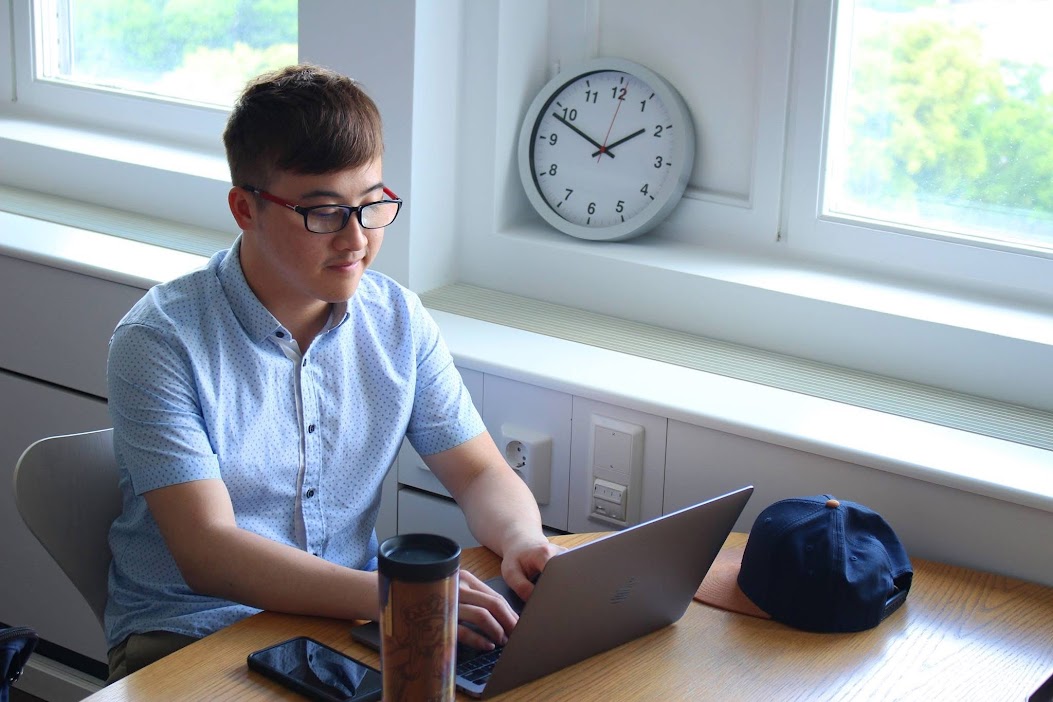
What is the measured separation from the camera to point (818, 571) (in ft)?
4.82

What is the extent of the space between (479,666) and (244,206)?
678 millimetres

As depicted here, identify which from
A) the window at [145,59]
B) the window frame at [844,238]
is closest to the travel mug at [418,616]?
the window frame at [844,238]

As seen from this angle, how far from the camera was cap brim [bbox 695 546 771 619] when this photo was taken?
1519 millimetres

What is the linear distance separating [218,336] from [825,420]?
874 millimetres

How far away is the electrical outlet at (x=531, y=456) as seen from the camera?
2.02 meters

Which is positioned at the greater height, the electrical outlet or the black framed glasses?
the black framed glasses

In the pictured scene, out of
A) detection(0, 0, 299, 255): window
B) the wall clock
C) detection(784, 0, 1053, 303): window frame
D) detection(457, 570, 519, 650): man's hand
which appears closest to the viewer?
detection(457, 570, 519, 650): man's hand

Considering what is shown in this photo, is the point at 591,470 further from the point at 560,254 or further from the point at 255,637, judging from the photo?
the point at 255,637

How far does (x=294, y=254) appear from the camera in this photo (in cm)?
158

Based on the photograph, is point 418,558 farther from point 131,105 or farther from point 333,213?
point 131,105

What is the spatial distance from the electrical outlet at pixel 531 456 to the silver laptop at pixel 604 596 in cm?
59

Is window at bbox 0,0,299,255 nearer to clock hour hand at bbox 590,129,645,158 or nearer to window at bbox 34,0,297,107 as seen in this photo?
window at bbox 34,0,297,107

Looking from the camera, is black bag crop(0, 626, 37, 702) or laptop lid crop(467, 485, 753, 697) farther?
black bag crop(0, 626, 37, 702)

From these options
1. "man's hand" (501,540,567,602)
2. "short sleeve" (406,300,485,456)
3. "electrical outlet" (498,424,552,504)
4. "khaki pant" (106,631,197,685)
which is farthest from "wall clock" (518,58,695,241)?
"khaki pant" (106,631,197,685)
